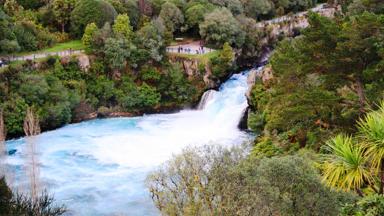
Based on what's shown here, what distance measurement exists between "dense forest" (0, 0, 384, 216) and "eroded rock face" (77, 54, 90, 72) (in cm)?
12

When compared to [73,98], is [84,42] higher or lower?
higher

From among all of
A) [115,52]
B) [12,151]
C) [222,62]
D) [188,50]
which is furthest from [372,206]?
[188,50]

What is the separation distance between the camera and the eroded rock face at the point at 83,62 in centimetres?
5947

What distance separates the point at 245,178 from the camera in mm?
20422

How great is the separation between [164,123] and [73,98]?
945cm

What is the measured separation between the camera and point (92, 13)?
65000mm

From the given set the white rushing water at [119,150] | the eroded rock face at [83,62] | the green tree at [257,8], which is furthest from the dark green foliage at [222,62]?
the green tree at [257,8]

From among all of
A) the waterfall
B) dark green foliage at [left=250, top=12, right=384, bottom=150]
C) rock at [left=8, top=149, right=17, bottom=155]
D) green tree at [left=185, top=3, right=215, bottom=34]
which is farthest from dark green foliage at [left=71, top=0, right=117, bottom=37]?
dark green foliage at [left=250, top=12, right=384, bottom=150]

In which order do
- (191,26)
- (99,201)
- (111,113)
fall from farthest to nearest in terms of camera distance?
(191,26)
(111,113)
(99,201)

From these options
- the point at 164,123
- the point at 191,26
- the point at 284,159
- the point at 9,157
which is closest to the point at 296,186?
the point at 284,159

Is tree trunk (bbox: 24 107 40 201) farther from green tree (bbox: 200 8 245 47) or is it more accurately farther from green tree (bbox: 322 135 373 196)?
green tree (bbox: 200 8 245 47)

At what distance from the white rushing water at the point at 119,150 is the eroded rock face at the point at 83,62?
702 cm

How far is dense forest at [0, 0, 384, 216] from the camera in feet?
63.1

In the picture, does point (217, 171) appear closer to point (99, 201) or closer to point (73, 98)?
point (99, 201)
